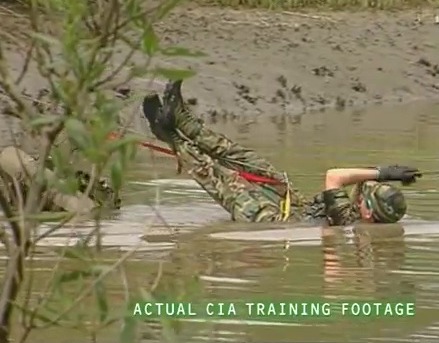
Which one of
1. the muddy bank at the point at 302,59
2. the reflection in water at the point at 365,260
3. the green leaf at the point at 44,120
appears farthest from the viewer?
the muddy bank at the point at 302,59

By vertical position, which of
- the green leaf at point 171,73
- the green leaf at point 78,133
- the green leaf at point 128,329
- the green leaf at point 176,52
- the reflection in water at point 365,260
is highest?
the green leaf at point 176,52

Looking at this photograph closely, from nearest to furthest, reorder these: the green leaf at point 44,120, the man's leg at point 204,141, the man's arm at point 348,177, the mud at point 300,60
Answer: the green leaf at point 44,120 < the man's arm at point 348,177 < the man's leg at point 204,141 < the mud at point 300,60

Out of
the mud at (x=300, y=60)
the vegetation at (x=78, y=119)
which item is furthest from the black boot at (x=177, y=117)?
the mud at (x=300, y=60)

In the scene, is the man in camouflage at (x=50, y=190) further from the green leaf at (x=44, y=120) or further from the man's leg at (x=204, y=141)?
the man's leg at (x=204, y=141)

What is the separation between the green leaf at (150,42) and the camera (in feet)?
9.66

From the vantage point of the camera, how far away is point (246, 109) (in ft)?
48.0

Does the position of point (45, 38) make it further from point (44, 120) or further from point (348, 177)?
point (348, 177)

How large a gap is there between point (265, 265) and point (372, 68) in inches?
428

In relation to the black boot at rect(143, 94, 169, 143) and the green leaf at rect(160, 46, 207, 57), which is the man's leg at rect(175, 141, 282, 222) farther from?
the green leaf at rect(160, 46, 207, 57)

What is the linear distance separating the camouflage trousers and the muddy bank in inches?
217

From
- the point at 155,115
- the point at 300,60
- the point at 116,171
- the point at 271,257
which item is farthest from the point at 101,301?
the point at 300,60

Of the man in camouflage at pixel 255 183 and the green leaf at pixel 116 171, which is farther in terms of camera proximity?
the man in camouflage at pixel 255 183

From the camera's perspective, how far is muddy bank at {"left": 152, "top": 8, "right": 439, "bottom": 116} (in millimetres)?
15008

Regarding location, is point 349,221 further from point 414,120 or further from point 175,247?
point 414,120
